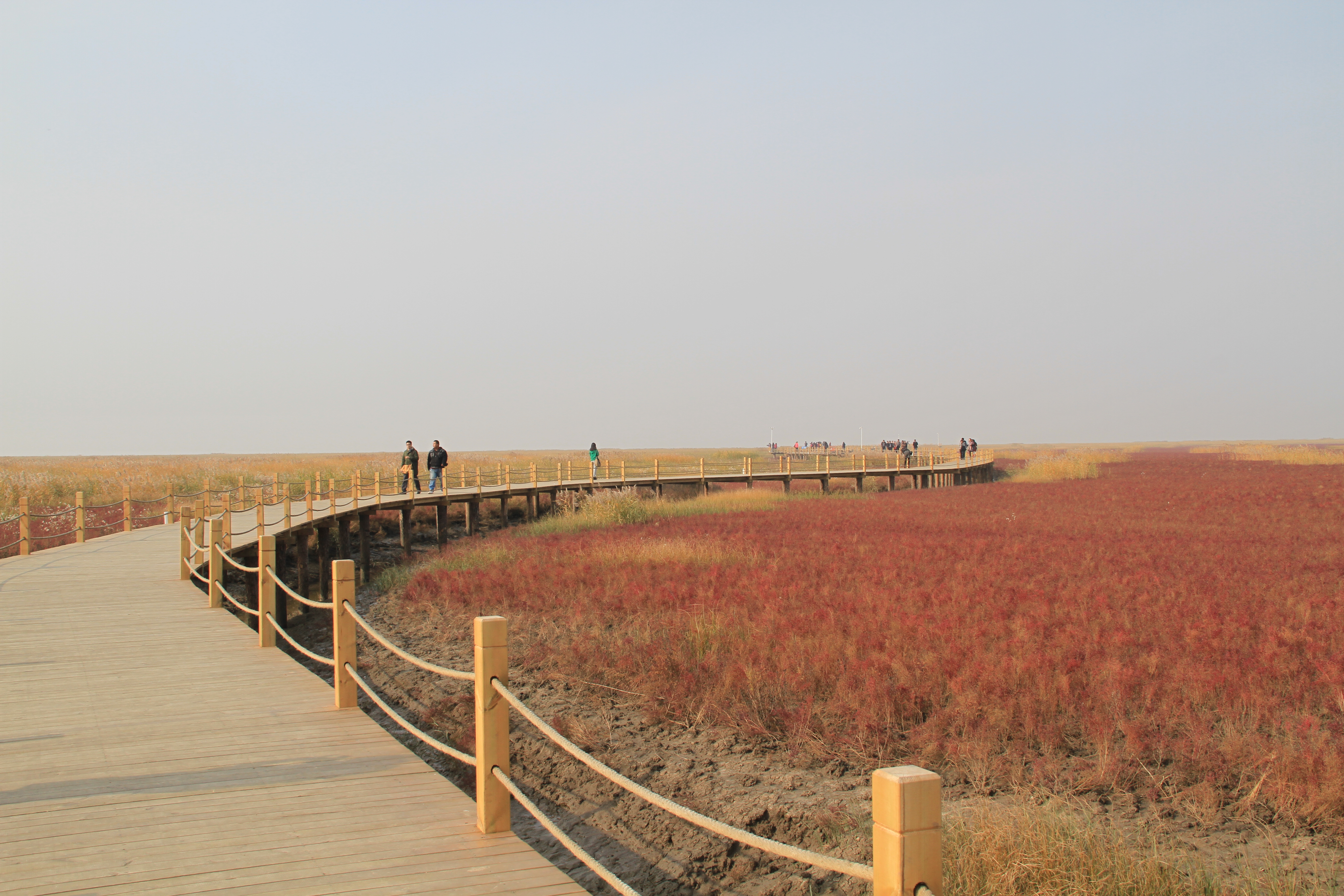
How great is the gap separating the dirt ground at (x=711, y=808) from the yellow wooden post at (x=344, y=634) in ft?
4.88

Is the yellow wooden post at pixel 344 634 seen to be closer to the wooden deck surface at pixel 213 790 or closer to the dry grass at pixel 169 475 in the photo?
the wooden deck surface at pixel 213 790

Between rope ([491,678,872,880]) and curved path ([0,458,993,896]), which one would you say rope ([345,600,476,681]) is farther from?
curved path ([0,458,993,896])

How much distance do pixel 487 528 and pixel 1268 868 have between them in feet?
100

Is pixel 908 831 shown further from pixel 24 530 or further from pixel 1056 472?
pixel 1056 472

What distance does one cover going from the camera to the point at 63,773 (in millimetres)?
6008

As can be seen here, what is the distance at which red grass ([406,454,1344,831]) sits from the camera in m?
7.12

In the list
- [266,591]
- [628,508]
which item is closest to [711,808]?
[266,591]

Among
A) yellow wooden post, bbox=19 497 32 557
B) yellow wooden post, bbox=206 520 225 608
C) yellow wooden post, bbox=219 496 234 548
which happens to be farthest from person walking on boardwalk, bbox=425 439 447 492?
yellow wooden post, bbox=206 520 225 608

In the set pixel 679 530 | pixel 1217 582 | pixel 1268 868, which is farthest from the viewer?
pixel 679 530

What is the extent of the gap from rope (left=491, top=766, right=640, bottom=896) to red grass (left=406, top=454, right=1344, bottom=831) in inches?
140

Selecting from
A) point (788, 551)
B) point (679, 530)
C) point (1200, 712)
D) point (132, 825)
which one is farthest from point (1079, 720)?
point (679, 530)

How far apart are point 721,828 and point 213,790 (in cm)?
396

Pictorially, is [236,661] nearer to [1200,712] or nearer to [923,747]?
[923,747]

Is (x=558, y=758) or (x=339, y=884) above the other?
(x=339, y=884)
